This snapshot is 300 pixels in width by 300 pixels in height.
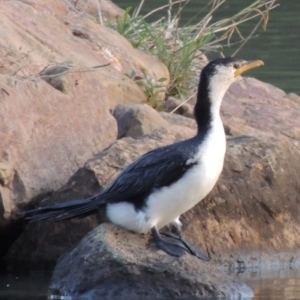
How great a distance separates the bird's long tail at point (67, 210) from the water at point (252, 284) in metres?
0.43

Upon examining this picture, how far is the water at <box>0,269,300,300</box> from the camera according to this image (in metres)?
6.49

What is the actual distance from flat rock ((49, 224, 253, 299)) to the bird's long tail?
0.78 ft

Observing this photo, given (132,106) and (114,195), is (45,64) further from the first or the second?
(114,195)

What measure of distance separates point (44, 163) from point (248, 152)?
131cm

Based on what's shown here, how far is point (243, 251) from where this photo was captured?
7.20m

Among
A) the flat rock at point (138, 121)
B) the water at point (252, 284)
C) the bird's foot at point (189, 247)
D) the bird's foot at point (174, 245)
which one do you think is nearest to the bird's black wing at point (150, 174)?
the bird's foot at point (174, 245)

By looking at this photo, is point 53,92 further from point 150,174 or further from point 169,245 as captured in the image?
point 169,245

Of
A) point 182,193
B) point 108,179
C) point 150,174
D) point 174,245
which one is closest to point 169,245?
point 174,245

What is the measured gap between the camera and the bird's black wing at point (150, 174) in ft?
20.7

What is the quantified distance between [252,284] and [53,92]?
1980 mm

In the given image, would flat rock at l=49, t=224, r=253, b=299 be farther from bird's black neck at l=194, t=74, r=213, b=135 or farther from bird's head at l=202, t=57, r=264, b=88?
bird's head at l=202, t=57, r=264, b=88

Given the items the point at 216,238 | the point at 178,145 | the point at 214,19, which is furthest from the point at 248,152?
the point at 214,19

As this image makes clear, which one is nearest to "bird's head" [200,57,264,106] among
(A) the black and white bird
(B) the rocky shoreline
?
(A) the black and white bird

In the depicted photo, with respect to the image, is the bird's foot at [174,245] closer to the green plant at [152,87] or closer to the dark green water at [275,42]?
the green plant at [152,87]
